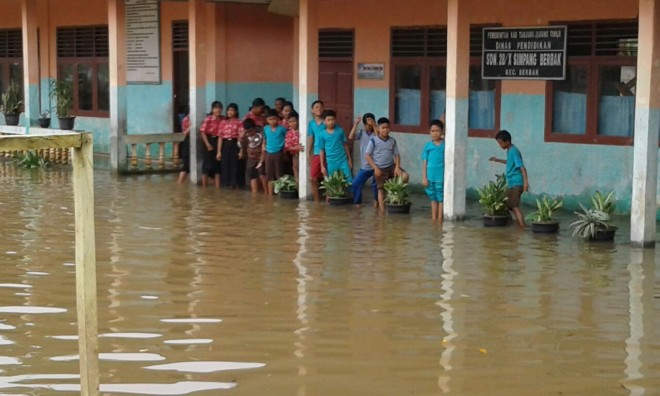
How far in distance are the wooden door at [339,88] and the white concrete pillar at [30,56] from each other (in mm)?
5787

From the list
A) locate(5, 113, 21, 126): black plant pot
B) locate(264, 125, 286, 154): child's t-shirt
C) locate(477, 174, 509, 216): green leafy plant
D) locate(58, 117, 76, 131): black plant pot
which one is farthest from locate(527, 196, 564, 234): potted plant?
locate(5, 113, 21, 126): black plant pot

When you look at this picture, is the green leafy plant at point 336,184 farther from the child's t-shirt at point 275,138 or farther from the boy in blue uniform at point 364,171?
the child's t-shirt at point 275,138

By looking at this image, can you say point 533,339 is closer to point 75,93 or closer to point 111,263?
point 111,263

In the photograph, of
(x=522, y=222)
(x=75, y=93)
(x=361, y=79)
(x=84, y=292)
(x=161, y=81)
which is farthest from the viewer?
(x=75, y=93)

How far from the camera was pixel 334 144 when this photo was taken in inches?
603

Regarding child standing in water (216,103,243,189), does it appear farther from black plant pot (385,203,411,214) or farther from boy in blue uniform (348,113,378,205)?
black plant pot (385,203,411,214)

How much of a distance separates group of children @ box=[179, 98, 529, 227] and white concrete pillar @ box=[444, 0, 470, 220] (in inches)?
9.9

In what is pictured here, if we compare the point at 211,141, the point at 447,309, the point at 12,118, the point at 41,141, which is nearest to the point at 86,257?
the point at 41,141

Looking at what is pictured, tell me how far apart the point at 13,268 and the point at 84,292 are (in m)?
5.43

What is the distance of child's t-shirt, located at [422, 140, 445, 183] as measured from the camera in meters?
13.9

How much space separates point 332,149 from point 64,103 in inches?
337

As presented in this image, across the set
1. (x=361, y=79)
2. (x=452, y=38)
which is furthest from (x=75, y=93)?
(x=452, y=38)

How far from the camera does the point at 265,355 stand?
7.37 meters

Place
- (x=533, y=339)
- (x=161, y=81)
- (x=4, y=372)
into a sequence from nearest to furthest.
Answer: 1. (x=4, y=372)
2. (x=533, y=339)
3. (x=161, y=81)
